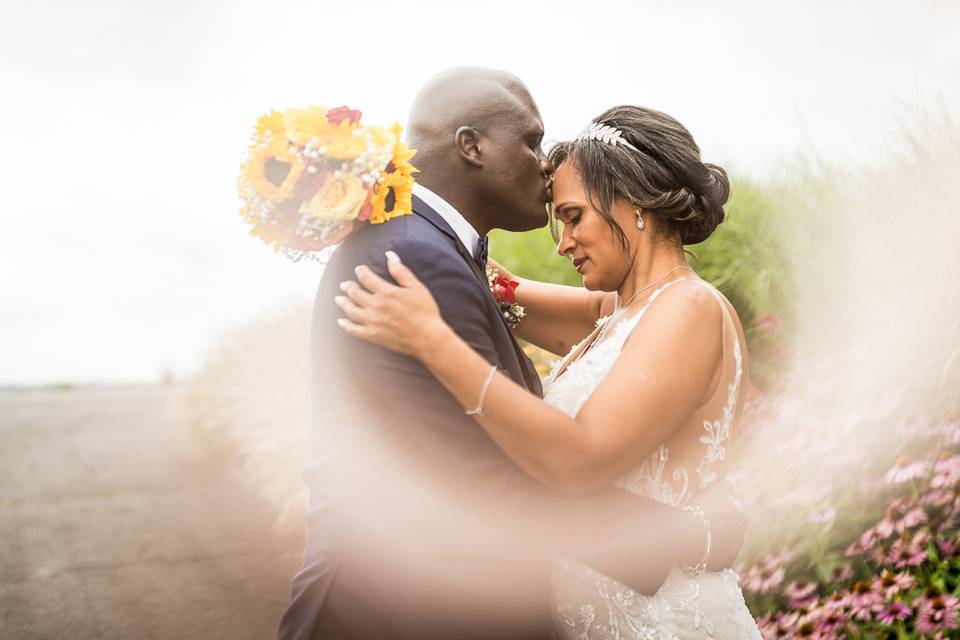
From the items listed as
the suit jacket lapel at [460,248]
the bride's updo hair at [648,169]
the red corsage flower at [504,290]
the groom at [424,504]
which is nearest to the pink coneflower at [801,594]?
the groom at [424,504]

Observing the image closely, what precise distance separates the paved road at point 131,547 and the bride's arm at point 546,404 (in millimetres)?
3571

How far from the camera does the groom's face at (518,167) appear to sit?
8.97 feet

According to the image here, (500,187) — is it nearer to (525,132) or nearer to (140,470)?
(525,132)

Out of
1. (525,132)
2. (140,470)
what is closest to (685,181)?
(525,132)

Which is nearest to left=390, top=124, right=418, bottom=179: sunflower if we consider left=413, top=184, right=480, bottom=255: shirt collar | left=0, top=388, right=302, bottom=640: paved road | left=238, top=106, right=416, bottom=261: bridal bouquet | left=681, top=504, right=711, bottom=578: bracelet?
left=238, top=106, right=416, bottom=261: bridal bouquet

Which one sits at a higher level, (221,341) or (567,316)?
(567,316)

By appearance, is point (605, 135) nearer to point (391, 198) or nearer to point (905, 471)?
point (391, 198)

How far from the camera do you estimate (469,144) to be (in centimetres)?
269

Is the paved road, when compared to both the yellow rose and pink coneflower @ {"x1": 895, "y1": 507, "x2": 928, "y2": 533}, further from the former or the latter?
the yellow rose

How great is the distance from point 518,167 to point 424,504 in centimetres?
116

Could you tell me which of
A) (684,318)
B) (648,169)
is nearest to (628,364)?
(684,318)

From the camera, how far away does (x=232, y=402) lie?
324 inches

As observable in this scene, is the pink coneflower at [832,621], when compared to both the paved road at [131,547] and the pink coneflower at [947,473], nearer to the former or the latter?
the pink coneflower at [947,473]

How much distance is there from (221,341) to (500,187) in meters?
Answer: 6.34
